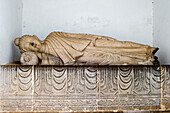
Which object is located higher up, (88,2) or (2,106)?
(88,2)

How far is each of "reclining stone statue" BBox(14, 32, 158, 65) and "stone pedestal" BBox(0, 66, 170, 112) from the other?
0.22 metres

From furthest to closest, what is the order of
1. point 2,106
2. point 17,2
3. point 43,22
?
1. point 43,22
2. point 17,2
3. point 2,106

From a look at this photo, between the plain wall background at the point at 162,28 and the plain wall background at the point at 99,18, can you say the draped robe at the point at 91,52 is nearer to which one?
the plain wall background at the point at 162,28

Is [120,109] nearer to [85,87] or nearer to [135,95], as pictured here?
[135,95]

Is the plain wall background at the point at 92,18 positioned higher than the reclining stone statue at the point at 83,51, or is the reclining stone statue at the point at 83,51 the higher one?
the plain wall background at the point at 92,18

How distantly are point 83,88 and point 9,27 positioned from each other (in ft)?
4.70

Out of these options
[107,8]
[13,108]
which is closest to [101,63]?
[13,108]

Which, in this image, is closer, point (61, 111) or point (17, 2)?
point (61, 111)

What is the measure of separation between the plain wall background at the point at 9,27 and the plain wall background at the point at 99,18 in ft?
0.70

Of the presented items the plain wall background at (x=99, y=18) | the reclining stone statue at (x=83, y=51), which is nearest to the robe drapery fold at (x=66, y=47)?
the reclining stone statue at (x=83, y=51)

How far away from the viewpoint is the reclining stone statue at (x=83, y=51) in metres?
2.57

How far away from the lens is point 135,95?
7.98 feet

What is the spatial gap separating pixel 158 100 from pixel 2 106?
1933 mm

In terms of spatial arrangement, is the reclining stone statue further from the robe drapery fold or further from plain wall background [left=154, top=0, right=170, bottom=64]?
plain wall background [left=154, top=0, right=170, bottom=64]
